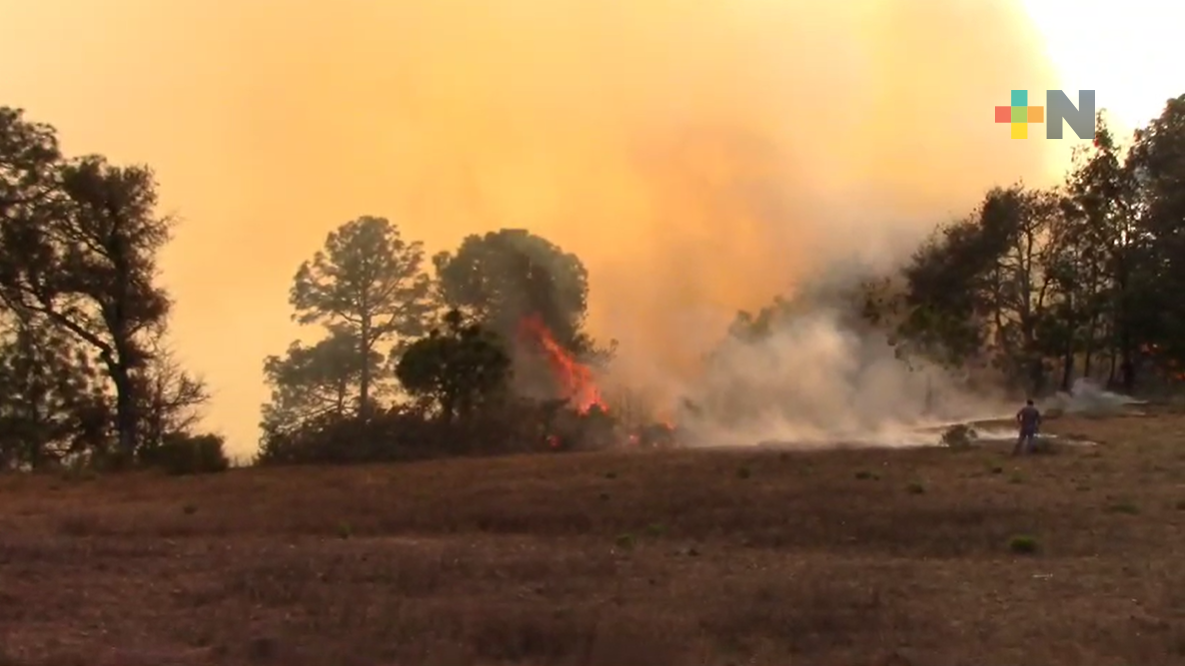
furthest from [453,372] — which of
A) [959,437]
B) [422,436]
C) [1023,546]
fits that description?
[1023,546]

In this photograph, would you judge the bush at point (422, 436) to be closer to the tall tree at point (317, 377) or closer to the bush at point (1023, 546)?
the tall tree at point (317, 377)

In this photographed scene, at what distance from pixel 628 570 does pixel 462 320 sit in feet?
105

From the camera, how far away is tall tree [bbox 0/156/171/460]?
136 feet

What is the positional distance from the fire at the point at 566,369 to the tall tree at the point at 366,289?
463cm

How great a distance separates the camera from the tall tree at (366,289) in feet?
172

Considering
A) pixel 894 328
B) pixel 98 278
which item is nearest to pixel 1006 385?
pixel 894 328

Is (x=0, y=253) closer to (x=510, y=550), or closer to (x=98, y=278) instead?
(x=98, y=278)

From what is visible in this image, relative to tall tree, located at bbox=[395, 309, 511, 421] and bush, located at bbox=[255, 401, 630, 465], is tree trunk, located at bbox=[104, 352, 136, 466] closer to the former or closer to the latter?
bush, located at bbox=[255, 401, 630, 465]

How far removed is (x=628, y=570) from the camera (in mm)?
16078

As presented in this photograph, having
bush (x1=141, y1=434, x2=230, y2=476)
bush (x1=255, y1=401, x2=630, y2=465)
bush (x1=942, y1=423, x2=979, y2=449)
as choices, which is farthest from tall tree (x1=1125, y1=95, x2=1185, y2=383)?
bush (x1=141, y1=434, x2=230, y2=476)

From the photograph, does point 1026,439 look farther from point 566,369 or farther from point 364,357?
point 364,357

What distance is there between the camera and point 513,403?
144 ft

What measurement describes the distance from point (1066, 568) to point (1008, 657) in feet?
17.1

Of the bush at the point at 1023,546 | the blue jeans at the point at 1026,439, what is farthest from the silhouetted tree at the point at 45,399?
the bush at the point at 1023,546
